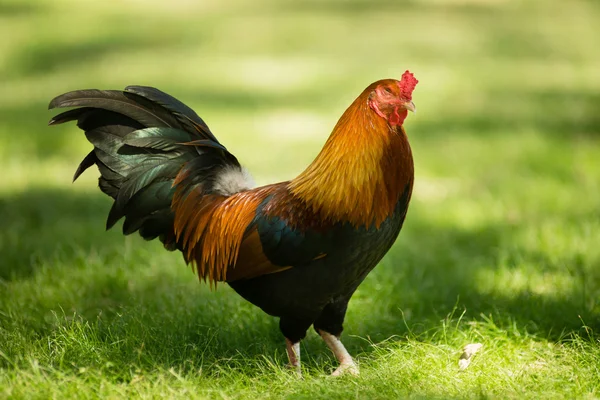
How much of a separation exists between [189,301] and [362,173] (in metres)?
1.64

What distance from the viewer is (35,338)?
Answer: 404 cm

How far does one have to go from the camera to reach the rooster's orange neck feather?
3.58 metres

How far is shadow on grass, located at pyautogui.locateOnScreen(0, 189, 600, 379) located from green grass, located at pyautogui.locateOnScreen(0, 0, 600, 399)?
0.06 ft

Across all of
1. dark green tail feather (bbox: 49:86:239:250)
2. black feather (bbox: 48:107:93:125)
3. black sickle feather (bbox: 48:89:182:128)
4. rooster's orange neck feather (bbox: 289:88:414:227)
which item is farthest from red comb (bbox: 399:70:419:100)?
black feather (bbox: 48:107:93:125)

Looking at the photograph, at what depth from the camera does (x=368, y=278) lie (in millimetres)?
5285

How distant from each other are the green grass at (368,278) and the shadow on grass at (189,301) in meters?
0.02

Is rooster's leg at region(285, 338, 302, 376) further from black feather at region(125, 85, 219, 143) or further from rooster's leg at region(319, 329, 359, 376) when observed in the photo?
black feather at region(125, 85, 219, 143)

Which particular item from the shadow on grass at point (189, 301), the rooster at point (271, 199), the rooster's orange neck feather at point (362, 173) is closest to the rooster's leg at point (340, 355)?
the rooster at point (271, 199)

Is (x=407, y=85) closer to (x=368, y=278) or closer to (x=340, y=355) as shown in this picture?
(x=340, y=355)

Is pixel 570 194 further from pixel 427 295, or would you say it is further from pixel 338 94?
pixel 338 94

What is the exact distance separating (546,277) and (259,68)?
1038cm

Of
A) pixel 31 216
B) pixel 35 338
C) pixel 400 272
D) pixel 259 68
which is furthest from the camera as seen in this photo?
pixel 259 68

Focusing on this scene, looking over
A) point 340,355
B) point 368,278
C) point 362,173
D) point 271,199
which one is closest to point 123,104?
point 271,199

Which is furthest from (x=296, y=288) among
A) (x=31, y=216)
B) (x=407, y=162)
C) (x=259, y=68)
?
(x=259, y=68)
